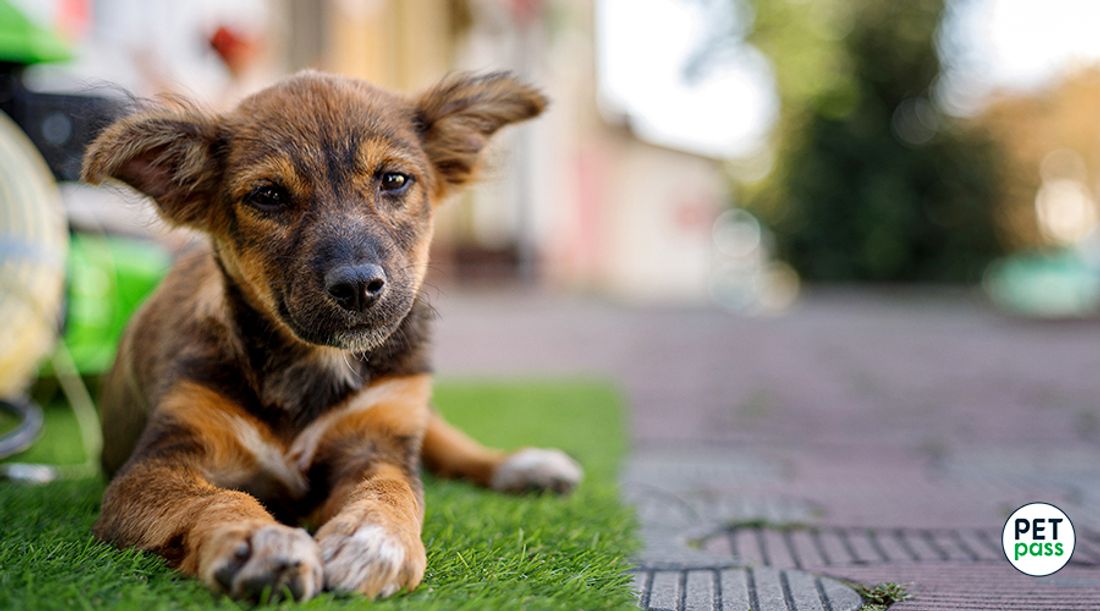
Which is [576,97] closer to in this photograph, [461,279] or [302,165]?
[461,279]

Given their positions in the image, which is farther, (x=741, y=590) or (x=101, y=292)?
(x=101, y=292)

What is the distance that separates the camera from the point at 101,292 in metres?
4.37

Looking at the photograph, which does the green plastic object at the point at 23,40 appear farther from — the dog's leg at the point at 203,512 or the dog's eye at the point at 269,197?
the dog's leg at the point at 203,512

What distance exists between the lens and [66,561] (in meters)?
2.14

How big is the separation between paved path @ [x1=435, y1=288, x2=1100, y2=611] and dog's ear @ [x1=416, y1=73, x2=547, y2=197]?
24.5 inches

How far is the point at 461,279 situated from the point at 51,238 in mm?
14615

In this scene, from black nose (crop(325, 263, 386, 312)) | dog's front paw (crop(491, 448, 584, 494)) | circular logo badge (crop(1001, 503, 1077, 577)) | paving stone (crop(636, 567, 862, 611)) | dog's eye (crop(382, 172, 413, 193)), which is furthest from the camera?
dog's front paw (crop(491, 448, 584, 494))

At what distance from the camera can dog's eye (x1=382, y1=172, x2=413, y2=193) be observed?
270 centimetres

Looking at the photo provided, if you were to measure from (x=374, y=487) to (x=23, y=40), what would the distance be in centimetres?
280

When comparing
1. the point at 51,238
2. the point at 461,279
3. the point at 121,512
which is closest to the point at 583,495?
the point at 121,512

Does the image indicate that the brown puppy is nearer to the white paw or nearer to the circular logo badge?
the white paw

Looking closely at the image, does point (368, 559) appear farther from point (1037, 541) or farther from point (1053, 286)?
point (1053, 286)

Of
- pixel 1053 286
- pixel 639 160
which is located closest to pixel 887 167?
pixel 1053 286

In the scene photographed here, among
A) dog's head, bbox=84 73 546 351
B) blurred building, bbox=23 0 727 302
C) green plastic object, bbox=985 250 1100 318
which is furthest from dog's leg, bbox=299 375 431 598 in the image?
green plastic object, bbox=985 250 1100 318
